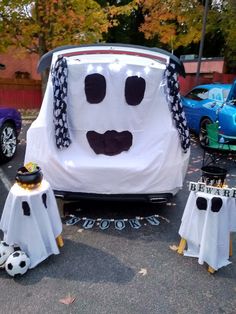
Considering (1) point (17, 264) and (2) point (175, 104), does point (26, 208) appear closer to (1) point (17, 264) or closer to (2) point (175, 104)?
(1) point (17, 264)

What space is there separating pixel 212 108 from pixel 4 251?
6.08m

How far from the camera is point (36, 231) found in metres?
3.06

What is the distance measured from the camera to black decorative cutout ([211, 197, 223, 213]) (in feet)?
10.00

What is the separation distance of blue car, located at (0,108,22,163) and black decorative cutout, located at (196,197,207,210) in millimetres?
4387

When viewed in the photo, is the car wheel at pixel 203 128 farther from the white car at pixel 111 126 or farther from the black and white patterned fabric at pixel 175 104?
the black and white patterned fabric at pixel 175 104

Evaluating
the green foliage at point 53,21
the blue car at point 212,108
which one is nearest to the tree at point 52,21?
the green foliage at point 53,21

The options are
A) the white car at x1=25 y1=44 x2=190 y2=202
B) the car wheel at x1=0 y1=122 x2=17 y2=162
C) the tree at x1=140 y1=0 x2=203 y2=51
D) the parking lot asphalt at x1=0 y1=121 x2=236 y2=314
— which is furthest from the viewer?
the tree at x1=140 y1=0 x2=203 y2=51

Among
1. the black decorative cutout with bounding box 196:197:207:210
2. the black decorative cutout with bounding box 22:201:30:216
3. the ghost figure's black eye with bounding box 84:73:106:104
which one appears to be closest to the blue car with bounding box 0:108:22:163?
the ghost figure's black eye with bounding box 84:73:106:104

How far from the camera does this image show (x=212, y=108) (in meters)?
7.84

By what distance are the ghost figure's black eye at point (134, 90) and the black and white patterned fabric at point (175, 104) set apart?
0.31m

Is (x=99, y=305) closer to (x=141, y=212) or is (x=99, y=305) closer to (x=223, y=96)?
(x=141, y=212)

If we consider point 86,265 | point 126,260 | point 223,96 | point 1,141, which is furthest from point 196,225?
point 223,96

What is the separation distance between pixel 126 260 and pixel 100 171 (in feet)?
3.39

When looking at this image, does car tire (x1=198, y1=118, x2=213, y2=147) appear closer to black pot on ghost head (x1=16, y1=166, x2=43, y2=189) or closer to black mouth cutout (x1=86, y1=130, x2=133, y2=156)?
black mouth cutout (x1=86, y1=130, x2=133, y2=156)
